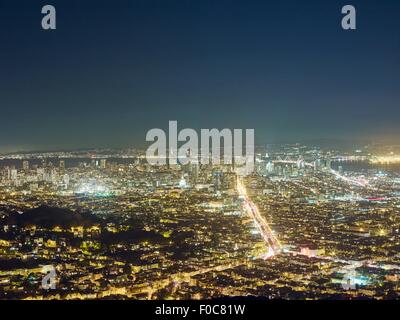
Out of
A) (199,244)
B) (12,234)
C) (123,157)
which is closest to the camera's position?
(199,244)

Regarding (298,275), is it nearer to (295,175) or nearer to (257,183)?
(257,183)

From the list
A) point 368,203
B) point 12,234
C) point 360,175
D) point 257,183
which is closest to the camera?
point 12,234

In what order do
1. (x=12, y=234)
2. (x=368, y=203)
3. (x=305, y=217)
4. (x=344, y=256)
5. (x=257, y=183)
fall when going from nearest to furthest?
(x=344, y=256), (x=12, y=234), (x=305, y=217), (x=368, y=203), (x=257, y=183)

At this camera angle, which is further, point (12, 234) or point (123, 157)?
point (123, 157)

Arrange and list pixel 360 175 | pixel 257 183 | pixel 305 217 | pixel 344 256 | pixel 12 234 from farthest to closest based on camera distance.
A: pixel 360 175
pixel 257 183
pixel 305 217
pixel 12 234
pixel 344 256

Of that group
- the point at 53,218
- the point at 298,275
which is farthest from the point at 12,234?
the point at 298,275

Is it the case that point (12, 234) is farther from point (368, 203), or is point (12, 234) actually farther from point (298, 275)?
point (368, 203)
